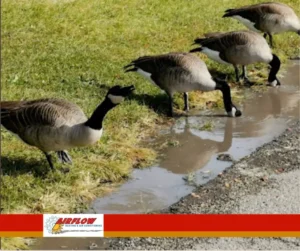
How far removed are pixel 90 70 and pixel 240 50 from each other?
280 cm

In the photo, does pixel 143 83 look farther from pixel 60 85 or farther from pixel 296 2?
pixel 296 2

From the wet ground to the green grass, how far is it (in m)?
0.28

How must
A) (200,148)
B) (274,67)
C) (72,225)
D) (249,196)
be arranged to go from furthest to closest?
(274,67) → (200,148) → (249,196) → (72,225)

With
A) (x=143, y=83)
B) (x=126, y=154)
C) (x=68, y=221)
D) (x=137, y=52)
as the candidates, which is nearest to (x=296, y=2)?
(x=137, y=52)

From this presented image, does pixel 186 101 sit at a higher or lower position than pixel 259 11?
lower

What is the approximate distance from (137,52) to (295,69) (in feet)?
11.1

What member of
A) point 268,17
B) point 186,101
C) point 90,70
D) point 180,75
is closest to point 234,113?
point 186,101

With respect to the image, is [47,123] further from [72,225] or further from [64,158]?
[72,225]

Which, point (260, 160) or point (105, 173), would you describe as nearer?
point (105, 173)

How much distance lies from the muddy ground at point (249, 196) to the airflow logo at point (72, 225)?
1121mm

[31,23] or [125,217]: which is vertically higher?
[125,217]

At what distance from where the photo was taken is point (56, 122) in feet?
26.5

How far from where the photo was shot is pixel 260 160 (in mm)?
9469

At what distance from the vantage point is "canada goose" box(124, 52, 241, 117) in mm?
10953
